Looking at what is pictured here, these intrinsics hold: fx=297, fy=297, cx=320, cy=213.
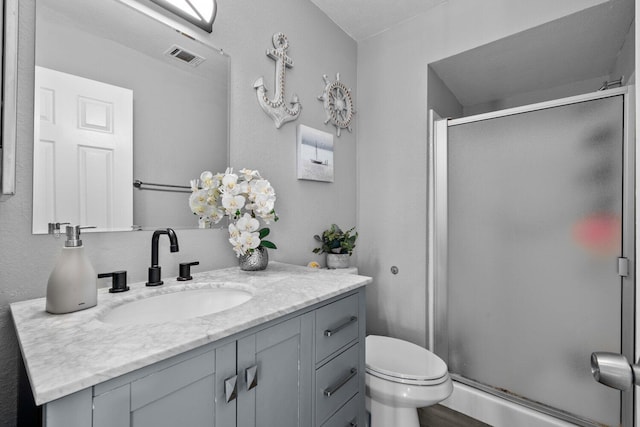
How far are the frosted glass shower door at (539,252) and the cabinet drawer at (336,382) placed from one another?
3.24 feet

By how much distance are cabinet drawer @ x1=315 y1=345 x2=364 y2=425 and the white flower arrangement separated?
524 millimetres

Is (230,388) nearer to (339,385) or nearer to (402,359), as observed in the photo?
(339,385)

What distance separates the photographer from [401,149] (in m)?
2.04

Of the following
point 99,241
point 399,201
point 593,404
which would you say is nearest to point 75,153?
point 99,241

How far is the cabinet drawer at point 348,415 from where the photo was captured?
102cm

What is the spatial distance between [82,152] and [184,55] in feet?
1.86

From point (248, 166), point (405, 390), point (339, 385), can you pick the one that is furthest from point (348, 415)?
point (248, 166)

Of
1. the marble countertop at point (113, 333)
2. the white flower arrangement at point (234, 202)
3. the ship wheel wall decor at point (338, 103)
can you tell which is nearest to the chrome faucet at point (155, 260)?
the marble countertop at point (113, 333)

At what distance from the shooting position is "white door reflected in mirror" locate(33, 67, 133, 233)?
877 mm

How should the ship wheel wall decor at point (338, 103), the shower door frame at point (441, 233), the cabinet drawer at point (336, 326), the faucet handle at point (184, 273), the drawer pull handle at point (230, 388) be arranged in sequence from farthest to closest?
the ship wheel wall decor at point (338, 103), the shower door frame at point (441, 233), the faucet handle at point (184, 273), the cabinet drawer at point (336, 326), the drawer pull handle at point (230, 388)

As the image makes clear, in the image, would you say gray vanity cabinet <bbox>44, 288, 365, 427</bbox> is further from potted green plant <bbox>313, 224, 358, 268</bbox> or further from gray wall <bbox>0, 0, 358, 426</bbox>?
potted green plant <bbox>313, 224, 358, 268</bbox>

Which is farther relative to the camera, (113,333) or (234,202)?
(234,202)

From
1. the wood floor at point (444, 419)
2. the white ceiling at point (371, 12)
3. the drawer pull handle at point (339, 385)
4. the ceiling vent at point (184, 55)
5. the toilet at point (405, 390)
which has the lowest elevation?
the wood floor at point (444, 419)

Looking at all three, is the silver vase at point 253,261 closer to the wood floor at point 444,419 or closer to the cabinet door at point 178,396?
the cabinet door at point 178,396
